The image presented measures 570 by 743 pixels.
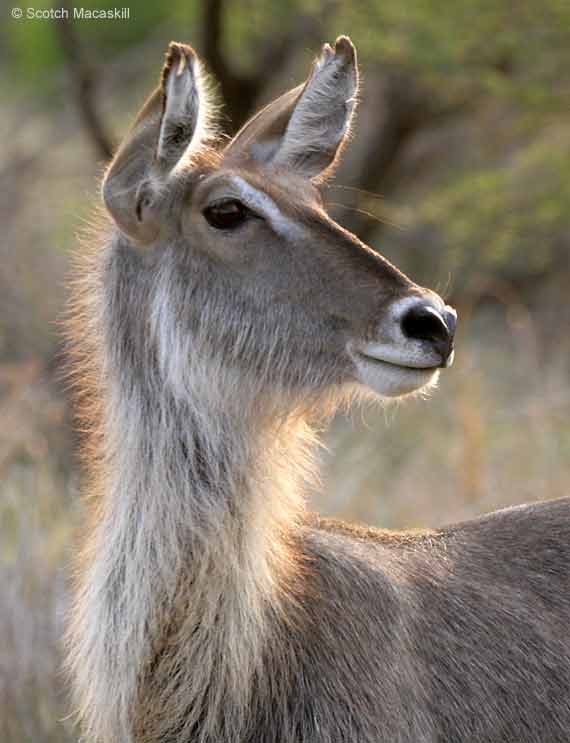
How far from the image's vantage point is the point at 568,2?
35.2 ft

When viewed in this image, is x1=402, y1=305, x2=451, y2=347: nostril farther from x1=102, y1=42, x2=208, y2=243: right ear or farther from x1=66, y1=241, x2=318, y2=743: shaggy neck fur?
x1=102, y1=42, x2=208, y2=243: right ear

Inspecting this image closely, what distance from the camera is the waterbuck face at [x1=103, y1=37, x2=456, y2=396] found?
→ 13.6ft

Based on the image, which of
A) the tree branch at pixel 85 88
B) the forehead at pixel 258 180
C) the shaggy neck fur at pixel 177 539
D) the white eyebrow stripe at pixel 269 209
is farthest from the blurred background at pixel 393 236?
the shaggy neck fur at pixel 177 539

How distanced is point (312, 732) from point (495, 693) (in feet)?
2.04

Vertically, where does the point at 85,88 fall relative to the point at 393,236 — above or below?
above

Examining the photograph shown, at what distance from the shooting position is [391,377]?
4.12 meters

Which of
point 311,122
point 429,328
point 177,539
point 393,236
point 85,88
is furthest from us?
point 393,236

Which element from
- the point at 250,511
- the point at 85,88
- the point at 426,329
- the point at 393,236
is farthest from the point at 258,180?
the point at 393,236

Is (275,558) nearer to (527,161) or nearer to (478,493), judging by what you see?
(478,493)

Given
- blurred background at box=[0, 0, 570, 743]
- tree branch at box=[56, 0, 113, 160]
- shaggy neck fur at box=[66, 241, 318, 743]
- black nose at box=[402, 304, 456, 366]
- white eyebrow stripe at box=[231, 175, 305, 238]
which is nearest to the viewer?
black nose at box=[402, 304, 456, 366]

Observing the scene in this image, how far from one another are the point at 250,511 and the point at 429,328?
0.76m

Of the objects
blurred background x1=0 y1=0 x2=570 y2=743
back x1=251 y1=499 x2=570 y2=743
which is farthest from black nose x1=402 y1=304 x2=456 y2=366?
blurred background x1=0 y1=0 x2=570 y2=743

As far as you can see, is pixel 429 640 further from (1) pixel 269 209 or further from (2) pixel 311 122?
(2) pixel 311 122

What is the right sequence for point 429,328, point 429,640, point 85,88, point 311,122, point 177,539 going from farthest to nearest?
point 85,88 → point 311,122 → point 429,640 → point 177,539 → point 429,328
